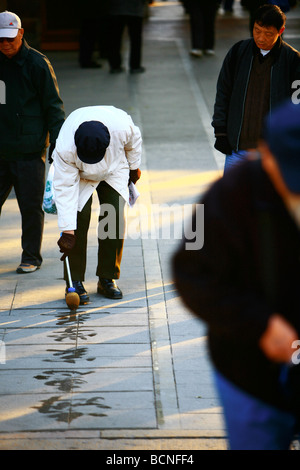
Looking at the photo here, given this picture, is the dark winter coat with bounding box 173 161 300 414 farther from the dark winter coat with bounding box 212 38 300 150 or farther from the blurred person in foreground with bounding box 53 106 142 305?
the dark winter coat with bounding box 212 38 300 150

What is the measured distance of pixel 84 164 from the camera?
5203 millimetres

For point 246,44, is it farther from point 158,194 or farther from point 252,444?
point 252,444

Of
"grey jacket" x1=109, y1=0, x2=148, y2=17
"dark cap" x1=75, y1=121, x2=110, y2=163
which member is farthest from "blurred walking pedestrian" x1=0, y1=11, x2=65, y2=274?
"grey jacket" x1=109, y1=0, x2=148, y2=17

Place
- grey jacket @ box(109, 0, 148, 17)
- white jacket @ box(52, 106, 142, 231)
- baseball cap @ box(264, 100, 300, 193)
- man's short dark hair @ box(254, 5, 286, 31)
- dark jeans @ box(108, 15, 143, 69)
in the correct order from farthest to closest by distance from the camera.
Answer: dark jeans @ box(108, 15, 143, 69) → grey jacket @ box(109, 0, 148, 17) → man's short dark hair @ box(254, 5, 286, 31) → white jacket @ box(52, 106, 142, 231) → baseball cap @ box(264, 100, 300, 193)

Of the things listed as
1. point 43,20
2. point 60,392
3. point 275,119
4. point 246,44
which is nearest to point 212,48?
point 43,20

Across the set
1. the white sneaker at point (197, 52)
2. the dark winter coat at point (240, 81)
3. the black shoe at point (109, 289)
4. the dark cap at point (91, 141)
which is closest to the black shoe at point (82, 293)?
the black shoe at point (109, 289)

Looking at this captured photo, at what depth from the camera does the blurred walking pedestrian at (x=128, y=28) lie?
12328mm

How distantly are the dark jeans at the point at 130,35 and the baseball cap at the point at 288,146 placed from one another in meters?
10.6

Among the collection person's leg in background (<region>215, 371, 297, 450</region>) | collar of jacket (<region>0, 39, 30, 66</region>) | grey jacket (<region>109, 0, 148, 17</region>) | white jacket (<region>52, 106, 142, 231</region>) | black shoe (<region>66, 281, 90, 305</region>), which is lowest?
grey jacket (<region>109, 0, 148, 17</region>)

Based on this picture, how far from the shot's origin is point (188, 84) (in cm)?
1226

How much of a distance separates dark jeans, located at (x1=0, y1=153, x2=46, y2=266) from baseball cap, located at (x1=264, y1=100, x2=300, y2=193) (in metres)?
4.03

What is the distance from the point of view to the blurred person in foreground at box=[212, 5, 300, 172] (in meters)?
5.50

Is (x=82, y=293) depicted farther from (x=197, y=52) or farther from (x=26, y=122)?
(x=197, y=52)

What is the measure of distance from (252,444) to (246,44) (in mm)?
3782
